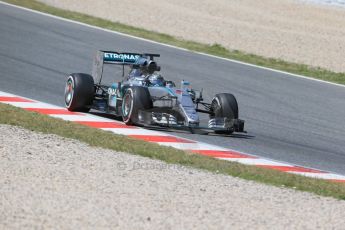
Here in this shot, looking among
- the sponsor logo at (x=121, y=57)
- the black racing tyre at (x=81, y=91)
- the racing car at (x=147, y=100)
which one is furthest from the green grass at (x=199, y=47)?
the black racing tyre at (x=81, y=91)

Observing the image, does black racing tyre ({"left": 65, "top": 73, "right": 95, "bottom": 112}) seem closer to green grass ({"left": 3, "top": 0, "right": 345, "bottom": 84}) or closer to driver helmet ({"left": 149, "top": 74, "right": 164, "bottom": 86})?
driver helmet ({"left": 149, "top": 74, "right": 164, "bottom": 86})

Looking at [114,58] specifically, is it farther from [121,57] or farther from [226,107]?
[226,107]

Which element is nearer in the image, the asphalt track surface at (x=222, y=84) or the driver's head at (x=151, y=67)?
the asphalt track surface at (x=222, y=84)

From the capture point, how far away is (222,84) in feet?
59.8

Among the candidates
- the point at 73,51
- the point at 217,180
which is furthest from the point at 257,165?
the point at 73,51

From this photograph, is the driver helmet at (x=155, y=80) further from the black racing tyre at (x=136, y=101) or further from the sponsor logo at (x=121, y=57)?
the sponsor logo at (x=121, y=57)

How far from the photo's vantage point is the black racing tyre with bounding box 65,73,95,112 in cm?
1410

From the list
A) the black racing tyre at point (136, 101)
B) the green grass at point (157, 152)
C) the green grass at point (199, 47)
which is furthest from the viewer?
the green grass at point (199, 47)

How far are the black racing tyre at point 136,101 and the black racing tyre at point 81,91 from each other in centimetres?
Result: 90

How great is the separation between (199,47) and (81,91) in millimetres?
8845

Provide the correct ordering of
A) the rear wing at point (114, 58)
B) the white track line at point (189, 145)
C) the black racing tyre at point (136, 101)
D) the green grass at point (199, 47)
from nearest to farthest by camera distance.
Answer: the white track line at point (189, 145) → the black racing tyre at point (136, 101) → the rear wing at point (114, 58) → the green grass at point (199, 47)

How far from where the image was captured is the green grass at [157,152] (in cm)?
1054

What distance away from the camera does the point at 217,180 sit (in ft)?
33.0

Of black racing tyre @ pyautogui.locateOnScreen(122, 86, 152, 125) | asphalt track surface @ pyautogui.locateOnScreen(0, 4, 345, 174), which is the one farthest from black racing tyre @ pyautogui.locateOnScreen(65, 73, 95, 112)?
asphalt track surface @ pyautogui.locateOnScreen(0, 4, 345, 174)
